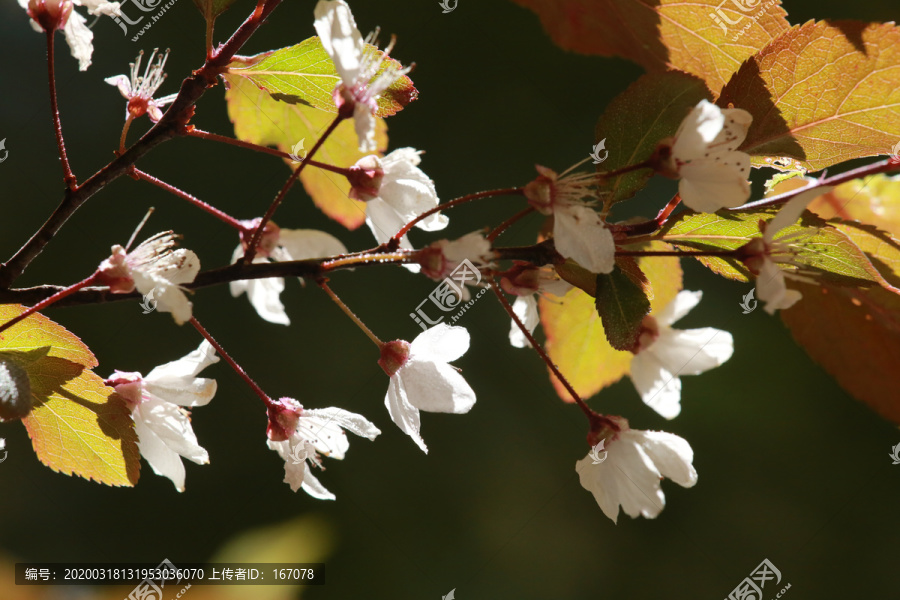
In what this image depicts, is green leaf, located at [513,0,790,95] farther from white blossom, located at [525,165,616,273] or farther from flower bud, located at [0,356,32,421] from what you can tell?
flower bud, located at [0,356,32,421]

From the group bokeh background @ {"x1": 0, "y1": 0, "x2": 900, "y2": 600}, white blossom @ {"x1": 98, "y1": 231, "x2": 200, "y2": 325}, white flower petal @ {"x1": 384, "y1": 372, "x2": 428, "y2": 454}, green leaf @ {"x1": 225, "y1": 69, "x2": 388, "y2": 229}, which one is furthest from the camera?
bokeh background @ {"x1": 0, "y1": 0, "x2": 900, "y2": 600}

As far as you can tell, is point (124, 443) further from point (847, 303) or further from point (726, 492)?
point (726, 492)

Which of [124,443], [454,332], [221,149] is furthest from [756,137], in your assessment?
[221,149]

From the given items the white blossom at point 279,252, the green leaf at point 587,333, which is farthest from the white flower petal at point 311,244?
the green leaf at point 587,333

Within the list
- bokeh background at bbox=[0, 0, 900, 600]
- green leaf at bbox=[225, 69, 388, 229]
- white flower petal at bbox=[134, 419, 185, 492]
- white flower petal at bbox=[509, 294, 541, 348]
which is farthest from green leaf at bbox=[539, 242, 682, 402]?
bokeh background at bbox=[0, 0, 900, 600]

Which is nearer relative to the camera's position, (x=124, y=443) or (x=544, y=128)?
(x=124, y=443)

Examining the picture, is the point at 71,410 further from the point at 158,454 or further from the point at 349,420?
the point at 349,420
